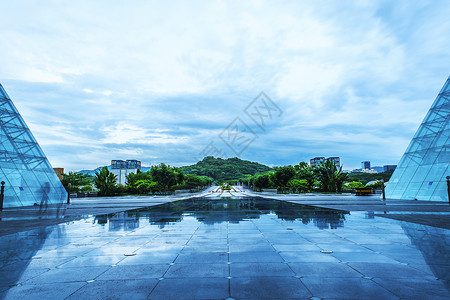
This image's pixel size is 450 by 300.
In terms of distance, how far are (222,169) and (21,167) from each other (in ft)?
476

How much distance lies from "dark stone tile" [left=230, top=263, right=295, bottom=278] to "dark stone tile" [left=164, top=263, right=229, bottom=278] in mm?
168

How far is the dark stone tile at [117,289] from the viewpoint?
3730mm

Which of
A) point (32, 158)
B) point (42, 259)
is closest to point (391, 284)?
point (42, 259)

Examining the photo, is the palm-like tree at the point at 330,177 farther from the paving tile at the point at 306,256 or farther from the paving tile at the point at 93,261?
the paving tile at the point at 93,261

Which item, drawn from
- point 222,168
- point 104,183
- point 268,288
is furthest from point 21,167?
point 222,168

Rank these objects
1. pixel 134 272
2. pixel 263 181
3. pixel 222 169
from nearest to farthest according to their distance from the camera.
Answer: pixel 134 272, pixel 263 181, pixel 222 169

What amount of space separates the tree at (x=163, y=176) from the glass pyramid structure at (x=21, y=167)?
25.1 m

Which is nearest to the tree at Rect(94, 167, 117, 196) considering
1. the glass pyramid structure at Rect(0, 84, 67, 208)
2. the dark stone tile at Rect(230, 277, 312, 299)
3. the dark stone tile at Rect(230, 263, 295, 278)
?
the glass pyramid structure at Rect(0, 84, 67, 208)

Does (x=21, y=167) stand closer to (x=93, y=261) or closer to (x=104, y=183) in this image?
(x=93, y=261)

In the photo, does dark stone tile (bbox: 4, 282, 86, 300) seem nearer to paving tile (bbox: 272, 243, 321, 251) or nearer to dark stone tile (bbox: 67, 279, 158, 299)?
dark stone tile (bbox: 67, 279, 158, 299)

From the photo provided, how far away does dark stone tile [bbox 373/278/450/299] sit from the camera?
3.62 m

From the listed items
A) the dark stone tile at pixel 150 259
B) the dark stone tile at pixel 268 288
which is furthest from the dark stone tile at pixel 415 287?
the dark stone tile at pixel 150 259

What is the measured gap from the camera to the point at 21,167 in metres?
23.1

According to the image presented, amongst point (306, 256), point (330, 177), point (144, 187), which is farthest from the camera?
point (144, 187)
